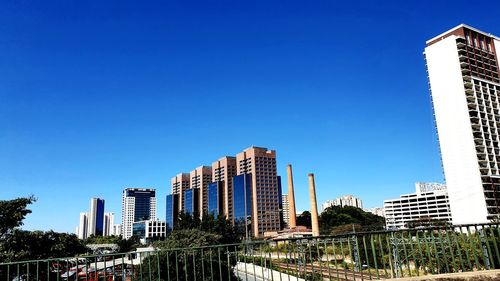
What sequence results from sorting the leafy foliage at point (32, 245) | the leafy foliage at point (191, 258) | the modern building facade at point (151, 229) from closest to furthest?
the leafy foliage at point (191, 258) → the leafy foliage at point (32, 245) → the modern building facade at point (151, 229)

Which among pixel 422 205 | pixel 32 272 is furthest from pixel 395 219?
pixel 32 272

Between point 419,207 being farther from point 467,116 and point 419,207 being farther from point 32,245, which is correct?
point 32,245

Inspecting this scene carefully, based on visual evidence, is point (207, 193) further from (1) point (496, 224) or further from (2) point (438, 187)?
(1) point (496, 224)

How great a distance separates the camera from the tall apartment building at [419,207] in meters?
115

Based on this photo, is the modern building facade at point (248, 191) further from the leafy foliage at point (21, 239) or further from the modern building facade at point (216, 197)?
the leafy foliage at point (21, 239)

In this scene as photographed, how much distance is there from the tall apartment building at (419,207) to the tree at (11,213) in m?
106

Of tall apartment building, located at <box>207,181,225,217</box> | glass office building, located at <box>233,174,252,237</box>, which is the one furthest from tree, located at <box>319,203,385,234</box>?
tall apartment building, located at <box>207,181,225,217</box>

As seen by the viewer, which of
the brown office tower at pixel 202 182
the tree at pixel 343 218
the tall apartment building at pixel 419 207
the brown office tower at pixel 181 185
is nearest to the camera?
the tree at pixel 343 218

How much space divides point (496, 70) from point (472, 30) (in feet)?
32.4

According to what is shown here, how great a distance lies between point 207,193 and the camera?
143500mm

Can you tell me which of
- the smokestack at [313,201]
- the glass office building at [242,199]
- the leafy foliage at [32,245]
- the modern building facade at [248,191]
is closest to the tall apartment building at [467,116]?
the smokestack at [313,201]

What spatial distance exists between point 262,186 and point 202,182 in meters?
31.3

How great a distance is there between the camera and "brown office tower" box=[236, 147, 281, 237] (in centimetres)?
12281

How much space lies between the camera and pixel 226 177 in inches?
5349
